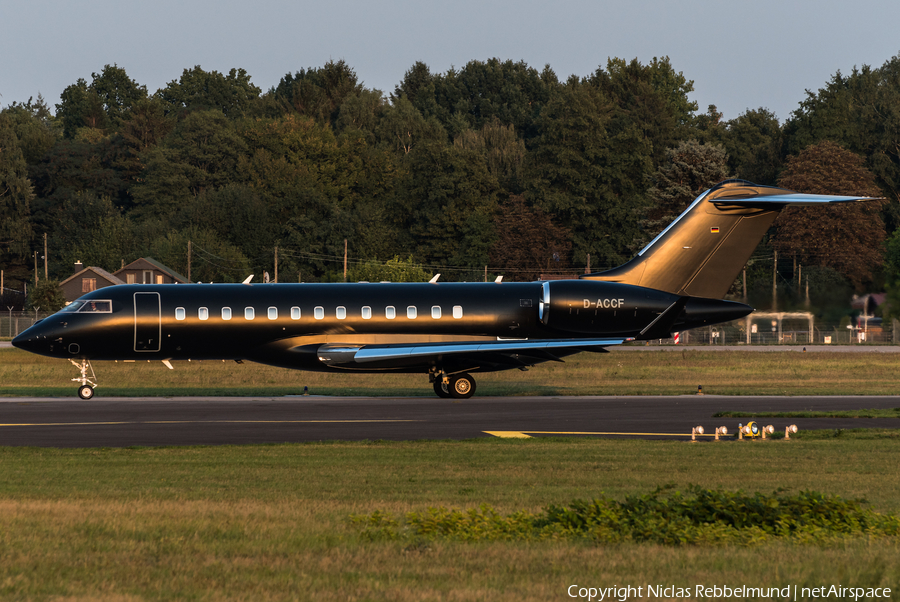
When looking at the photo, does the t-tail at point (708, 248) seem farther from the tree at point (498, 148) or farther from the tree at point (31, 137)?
the tree at point (31, 137)

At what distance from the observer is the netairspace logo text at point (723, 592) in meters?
8.27

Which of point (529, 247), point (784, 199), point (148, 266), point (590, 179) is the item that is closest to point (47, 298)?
point (148, 266)

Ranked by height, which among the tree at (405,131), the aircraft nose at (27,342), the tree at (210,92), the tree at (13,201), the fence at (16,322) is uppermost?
the tree at (210,92)

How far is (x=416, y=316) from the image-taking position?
34594mm

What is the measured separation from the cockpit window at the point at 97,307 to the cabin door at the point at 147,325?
3.05ft

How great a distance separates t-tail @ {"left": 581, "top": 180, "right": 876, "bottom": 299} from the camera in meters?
35.3

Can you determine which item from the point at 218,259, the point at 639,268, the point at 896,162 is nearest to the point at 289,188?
the point at 218,259

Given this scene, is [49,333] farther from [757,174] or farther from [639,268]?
[757,174]

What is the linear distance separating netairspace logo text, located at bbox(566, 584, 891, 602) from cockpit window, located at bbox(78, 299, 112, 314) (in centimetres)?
2862

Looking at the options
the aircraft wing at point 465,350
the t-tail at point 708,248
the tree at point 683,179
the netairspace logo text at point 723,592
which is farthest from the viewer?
the tree at point 683,179

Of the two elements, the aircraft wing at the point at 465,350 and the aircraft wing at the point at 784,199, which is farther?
the aircraft wing at the point at 465,350

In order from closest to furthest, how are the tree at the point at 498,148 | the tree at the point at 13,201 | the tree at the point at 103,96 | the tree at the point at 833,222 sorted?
the tree at the point at 833,222 → the tree at the point at 13,201 → the tree at the point at 498,148 → the tree at the point at 103,96

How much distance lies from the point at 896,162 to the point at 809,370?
229 feet

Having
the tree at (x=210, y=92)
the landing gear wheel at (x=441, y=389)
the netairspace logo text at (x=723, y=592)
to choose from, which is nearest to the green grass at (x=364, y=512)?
the netairspace logo text at (x=723, y=592)
